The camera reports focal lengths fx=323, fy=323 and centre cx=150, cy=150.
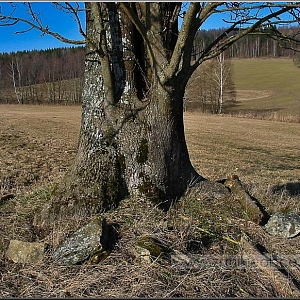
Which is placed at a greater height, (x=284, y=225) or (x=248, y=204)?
(x=248, y=204)


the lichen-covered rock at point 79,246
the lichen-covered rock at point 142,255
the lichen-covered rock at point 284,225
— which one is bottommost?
the lichen-covered rock at point 284,225

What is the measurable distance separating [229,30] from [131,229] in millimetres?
2473

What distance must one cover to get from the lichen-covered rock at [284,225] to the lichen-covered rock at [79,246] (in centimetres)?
188

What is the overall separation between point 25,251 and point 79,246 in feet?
1.56

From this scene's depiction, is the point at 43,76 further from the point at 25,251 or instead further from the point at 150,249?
the point at 150,249

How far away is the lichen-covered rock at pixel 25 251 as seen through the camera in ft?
8.98

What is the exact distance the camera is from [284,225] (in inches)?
137

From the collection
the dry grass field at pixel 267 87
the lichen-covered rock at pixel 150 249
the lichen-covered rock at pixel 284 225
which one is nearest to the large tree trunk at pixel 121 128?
the lichen-covered rock at pixel 150 249

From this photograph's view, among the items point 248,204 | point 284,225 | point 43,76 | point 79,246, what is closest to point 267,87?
point 43,76

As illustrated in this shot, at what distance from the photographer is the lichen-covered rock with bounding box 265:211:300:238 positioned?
3.43 m

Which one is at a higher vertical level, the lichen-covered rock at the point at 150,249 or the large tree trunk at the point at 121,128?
the large tree trunk at the point at 121,128

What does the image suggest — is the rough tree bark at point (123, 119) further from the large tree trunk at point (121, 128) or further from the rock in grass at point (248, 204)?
the rock in grass at point (248, 204)

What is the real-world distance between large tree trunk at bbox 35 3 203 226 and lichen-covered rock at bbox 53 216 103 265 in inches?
25.2

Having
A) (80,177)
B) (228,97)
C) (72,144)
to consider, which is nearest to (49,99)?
(228,97)
